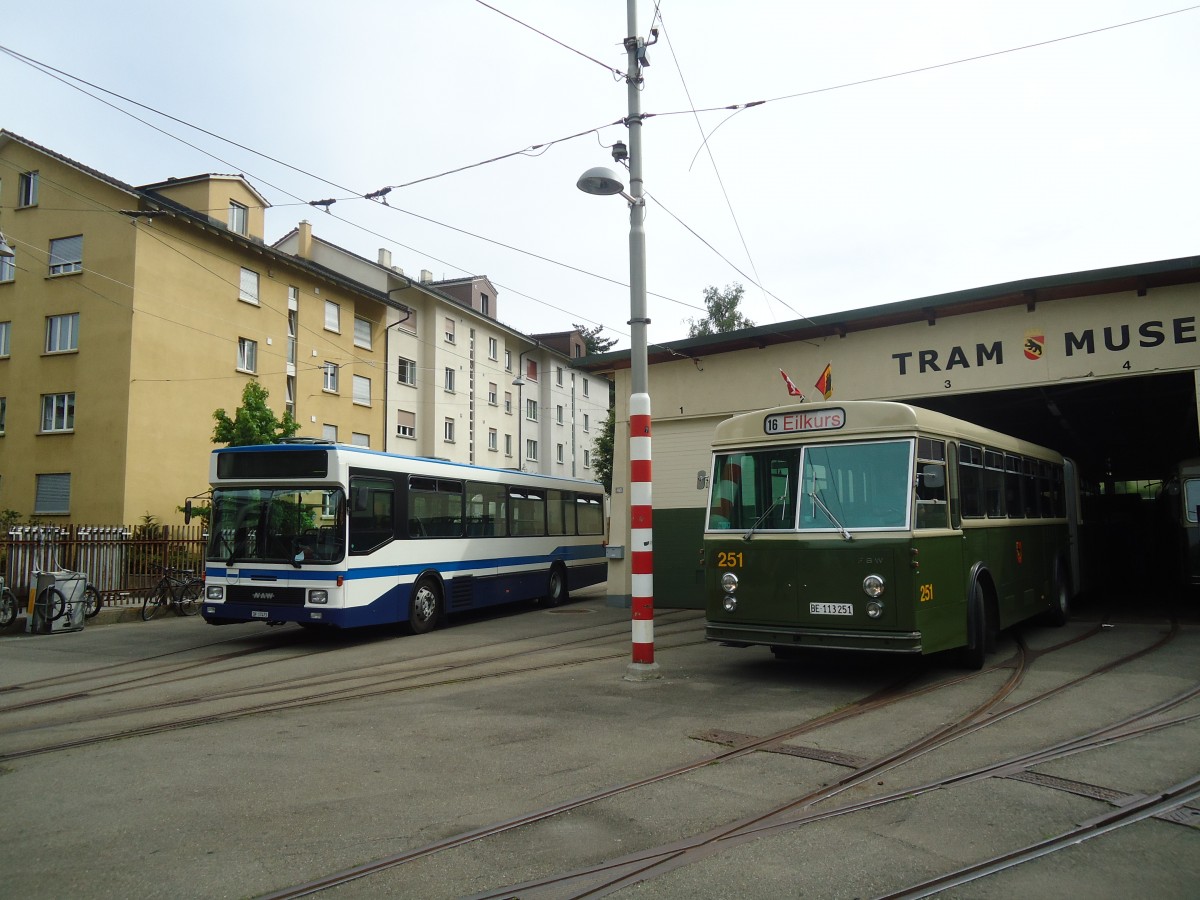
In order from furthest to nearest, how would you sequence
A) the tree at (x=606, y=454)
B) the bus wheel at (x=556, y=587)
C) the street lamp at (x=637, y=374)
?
the tree at (x=606, y=454) → the bus wheel at (x=556, y=587) → the street lamp at (x=637, y=374)

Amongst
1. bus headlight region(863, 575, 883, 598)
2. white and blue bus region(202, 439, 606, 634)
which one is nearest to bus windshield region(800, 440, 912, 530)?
bus headlight region(863, 575, 883, 598)

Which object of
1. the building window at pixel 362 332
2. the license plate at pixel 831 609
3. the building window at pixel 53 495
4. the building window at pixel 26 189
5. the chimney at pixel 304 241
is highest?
the chimney at pixel 304 241

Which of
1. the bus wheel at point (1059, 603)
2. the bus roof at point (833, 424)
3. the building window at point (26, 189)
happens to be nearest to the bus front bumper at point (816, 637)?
the bus roof at point (833, 424)

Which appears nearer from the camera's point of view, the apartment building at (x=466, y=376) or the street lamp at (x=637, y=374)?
the street lamp at (x=637, y=374)

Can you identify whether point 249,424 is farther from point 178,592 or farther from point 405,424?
A: point 405,424

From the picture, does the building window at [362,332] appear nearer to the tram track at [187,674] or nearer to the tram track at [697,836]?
the tram track at [187,674]

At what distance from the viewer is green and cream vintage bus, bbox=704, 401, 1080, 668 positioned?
8625 millimetres

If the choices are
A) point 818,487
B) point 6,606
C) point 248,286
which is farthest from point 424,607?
point 248,286

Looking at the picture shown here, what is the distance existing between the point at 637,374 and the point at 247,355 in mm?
24203

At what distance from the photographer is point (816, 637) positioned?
8.94 meters

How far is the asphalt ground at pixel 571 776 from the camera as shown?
4234mm

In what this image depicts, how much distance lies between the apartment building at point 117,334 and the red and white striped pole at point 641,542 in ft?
66.4

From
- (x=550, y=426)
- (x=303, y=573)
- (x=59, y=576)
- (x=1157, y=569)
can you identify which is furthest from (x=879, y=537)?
(x=550, y=426)

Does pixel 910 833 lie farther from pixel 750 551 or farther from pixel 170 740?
pixel 170 740
